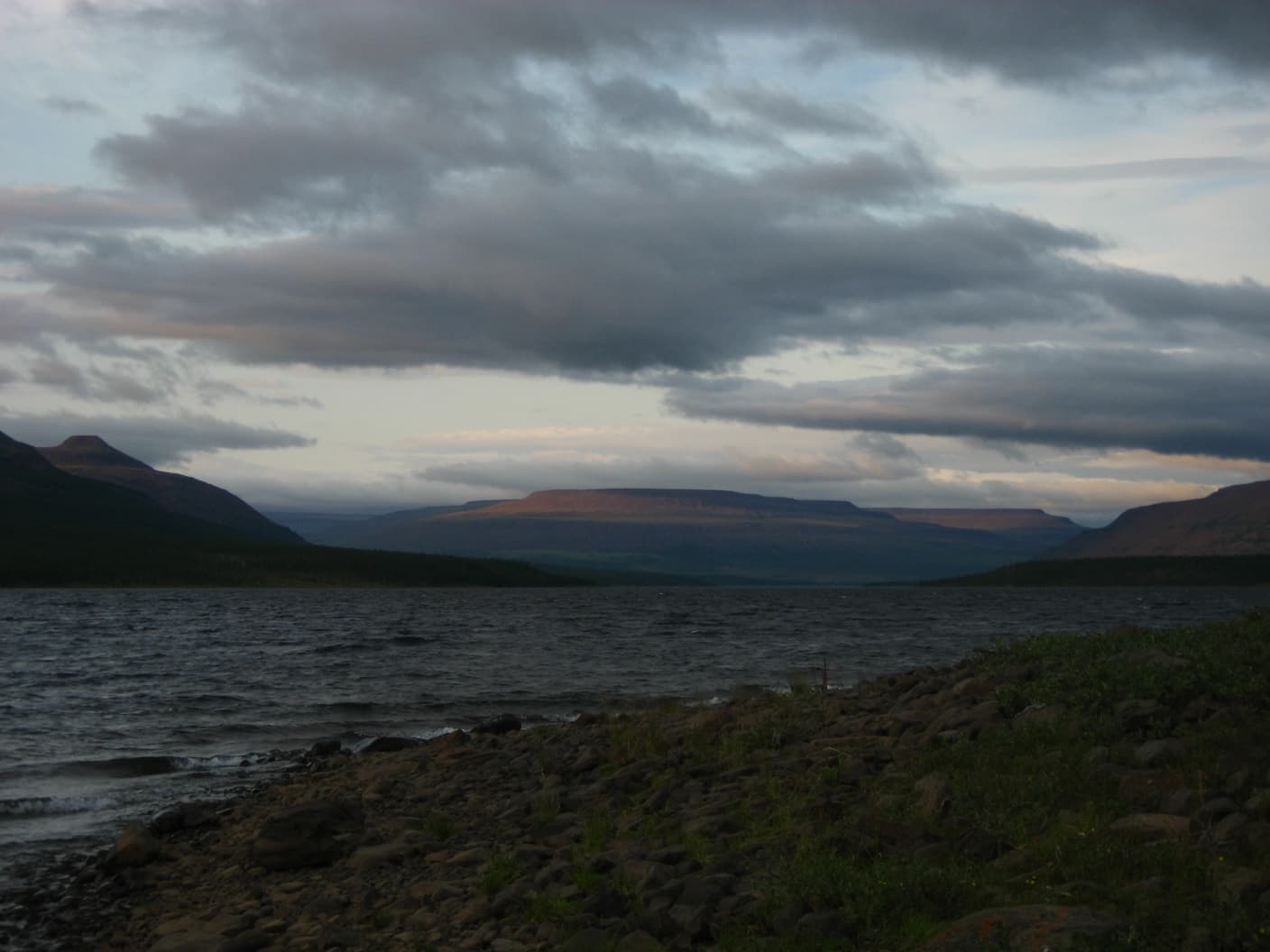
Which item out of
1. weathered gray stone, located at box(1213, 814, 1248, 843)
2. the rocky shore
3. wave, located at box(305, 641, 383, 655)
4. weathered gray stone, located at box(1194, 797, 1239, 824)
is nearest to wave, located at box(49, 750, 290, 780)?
the rocky shore

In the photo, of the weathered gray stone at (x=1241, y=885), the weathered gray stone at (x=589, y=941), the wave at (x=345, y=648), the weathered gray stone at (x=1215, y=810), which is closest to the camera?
the weathered gray stone at (x=1241, y=885)

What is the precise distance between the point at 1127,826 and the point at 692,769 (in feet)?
25.1

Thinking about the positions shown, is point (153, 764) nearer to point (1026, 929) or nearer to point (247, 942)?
point (247, 942)

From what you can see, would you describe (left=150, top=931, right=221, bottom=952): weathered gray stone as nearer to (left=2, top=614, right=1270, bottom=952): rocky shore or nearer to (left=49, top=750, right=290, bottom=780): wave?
(left=2, top=614, right=1270, bottom=952): rocky shore

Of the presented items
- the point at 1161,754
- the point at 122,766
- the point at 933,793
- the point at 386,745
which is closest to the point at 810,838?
the point at 933,793

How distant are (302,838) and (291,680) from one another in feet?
100

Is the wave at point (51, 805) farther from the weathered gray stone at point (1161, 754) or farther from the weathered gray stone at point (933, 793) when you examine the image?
the weathered gray stone at point (1161, 754)

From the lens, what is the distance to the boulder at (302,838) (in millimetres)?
15703

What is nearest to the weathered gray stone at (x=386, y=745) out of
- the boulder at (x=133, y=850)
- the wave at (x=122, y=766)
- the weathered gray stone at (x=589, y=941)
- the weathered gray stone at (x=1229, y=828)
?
the wave at (x=122, y=766)

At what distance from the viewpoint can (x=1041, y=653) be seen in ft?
68.6

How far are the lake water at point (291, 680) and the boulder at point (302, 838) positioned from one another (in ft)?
12.8

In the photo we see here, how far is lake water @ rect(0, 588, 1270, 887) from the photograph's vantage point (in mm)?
24000

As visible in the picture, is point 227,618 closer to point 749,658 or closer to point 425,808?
point 749,658

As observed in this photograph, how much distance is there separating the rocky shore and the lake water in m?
4.31
